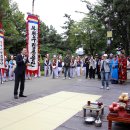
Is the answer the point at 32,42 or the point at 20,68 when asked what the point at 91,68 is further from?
the point at 20,68

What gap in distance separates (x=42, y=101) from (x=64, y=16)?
35731 mm

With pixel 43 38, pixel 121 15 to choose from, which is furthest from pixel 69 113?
pixel 43 38

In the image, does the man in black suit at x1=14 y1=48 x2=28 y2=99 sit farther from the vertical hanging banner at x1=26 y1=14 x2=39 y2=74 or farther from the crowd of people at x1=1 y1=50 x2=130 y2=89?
the crowd of people at x1=1 y1=50 x2=130 y2=89

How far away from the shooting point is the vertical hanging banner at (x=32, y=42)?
11.0m

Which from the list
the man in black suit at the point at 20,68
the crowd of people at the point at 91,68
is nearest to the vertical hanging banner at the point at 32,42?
the man in black suit at the point at 20,68

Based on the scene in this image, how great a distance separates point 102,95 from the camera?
36.5 feet

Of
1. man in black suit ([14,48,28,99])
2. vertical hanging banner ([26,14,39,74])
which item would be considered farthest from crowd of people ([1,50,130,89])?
man in black suit ([14,48,28,99])

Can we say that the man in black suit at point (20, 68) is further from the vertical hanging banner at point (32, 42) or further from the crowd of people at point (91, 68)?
the crowd of people at point (91, 68)

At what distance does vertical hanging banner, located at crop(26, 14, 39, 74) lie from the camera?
1101 cm

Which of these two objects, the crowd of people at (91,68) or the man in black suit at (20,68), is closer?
the man in black suit at (20,68)

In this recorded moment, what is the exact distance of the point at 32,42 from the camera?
36.9 ft

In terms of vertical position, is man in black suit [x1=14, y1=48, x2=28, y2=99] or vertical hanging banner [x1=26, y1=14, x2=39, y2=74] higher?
vertical hanging banner [x1=26, y1=14, x2=39, y2=74]

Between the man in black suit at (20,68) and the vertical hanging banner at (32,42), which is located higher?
the vertical hanging banner at (32,42)

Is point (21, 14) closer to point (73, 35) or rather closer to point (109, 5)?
point (73, 35)
